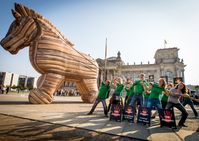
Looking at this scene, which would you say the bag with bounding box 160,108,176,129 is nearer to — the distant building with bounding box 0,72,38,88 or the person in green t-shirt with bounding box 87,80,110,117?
the person in green t-shirt with bounding box 87,80,110,117

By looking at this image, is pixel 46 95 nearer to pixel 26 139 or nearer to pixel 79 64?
pixel 79 64

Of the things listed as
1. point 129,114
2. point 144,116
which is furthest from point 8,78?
point 144,116

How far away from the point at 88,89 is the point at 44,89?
3.92 metres

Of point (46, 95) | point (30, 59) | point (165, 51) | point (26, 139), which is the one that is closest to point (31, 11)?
point (30, 59)

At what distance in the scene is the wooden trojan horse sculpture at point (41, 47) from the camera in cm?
909

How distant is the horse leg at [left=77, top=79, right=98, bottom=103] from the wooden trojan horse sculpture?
180cm

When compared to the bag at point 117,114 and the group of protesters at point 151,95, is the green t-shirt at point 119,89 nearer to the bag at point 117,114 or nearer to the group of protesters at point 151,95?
the group of protesters at point 151,95

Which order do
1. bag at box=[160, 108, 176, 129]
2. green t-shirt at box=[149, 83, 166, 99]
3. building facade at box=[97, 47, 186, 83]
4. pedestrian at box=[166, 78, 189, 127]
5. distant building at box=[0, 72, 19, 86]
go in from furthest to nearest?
distant building at box=[0, 72, 19, 86] < building facade at box=[97, 47, 186, 83] < green t-shirt at box=[149, 83, 166, 99] < pedestrian at box=[166, 78, 189, 127] < bag at box=[160, 108, 176, 129]

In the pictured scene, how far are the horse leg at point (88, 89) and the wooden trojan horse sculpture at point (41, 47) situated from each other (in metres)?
1.80

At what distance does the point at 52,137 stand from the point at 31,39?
7.89 metres

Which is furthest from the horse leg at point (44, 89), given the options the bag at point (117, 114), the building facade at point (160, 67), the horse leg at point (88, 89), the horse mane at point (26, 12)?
the building facade at point (160, 67)

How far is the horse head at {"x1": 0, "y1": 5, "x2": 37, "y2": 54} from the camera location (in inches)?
356

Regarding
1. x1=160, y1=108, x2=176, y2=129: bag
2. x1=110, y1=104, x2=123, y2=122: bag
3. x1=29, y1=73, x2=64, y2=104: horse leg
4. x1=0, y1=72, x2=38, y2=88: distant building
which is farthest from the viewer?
x1=0, y1=72, x2=38, y2=88: distant building

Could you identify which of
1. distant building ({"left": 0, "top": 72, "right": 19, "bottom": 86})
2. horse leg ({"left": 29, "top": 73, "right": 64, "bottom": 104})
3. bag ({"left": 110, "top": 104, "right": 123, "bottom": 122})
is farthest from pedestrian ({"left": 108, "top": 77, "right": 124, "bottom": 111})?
distant building ({"left": 0, "top": 72, "right": 19, "bottom": 86})
